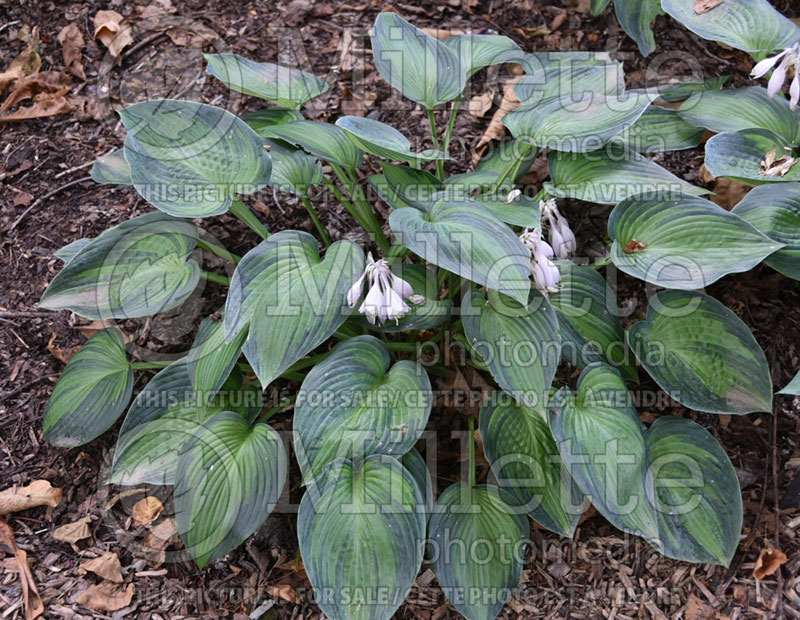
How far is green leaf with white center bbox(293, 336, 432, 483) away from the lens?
173 cm

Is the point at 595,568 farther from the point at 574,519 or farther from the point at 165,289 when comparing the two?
the point at 165,289

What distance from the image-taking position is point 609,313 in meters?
2.04

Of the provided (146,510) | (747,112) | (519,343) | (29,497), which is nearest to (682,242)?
(519,343)

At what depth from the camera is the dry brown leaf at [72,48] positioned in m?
3.12

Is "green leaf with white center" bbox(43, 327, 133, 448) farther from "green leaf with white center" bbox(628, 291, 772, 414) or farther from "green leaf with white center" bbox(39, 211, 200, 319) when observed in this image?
"green leaf with white center" bbox(628, 291, 772, 414)

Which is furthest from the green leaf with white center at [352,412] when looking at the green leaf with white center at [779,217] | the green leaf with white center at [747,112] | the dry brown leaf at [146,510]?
the green leaf with white center at [747,112]

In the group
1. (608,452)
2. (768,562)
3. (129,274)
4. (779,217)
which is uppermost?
(779,217)

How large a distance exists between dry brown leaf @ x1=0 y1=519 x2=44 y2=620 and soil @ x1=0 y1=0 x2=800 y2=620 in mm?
23

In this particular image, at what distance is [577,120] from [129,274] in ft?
4.53

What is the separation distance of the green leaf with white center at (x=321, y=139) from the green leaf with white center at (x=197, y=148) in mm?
170

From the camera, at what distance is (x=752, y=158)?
225cm

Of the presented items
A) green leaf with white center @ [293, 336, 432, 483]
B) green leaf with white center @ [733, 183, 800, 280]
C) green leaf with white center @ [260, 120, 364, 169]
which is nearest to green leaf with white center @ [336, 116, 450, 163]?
green leaf with white center @ [260, 120, 364, 169]

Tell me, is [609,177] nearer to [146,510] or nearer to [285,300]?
[285,300]

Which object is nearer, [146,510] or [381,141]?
[381,141]
